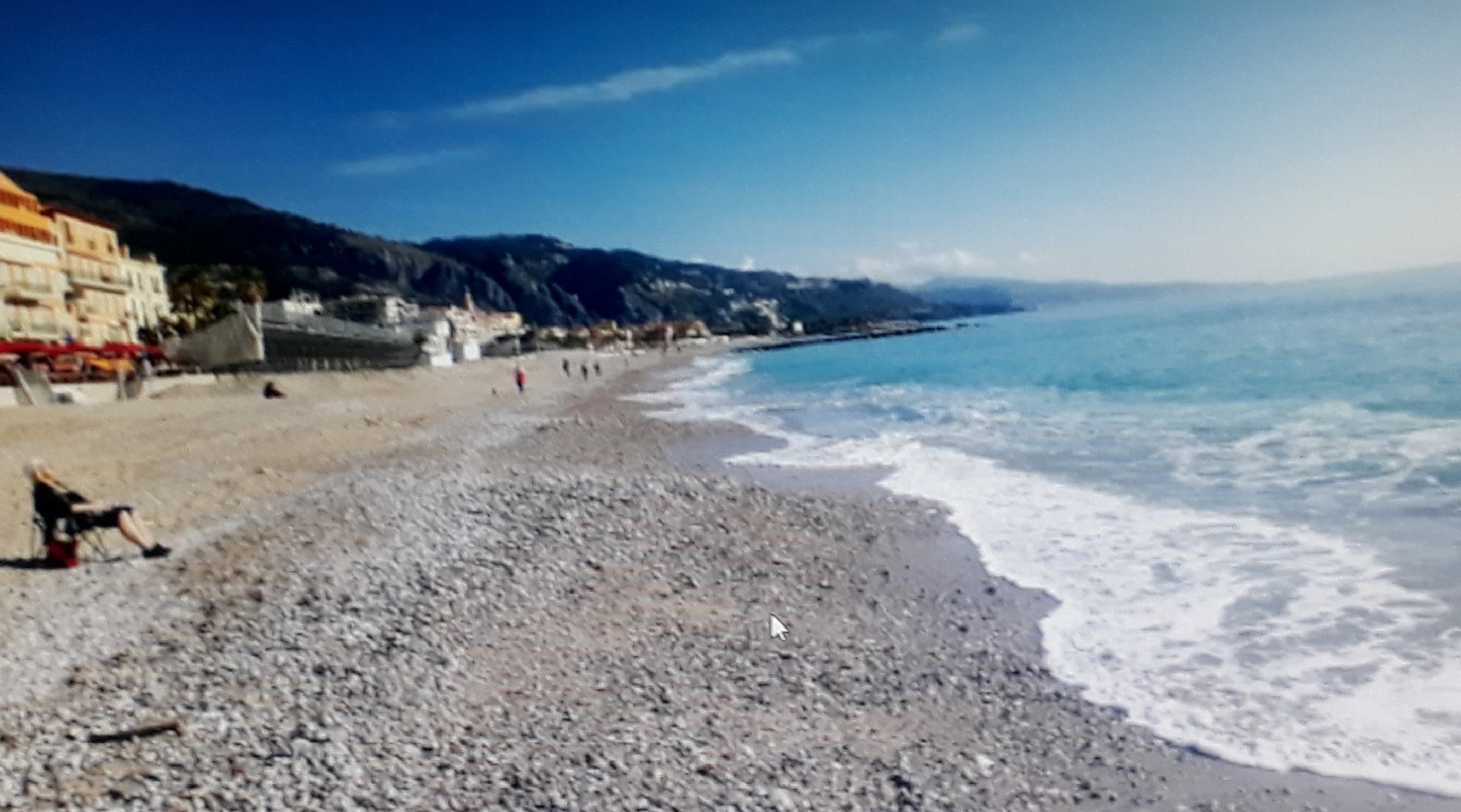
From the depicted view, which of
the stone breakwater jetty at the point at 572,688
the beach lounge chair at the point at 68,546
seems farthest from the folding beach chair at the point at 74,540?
the stone breakwater jetty at the point at 572,688

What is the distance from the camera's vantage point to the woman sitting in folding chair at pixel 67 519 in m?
8.43

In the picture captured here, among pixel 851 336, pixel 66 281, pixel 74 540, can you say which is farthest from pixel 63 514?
pixel 851 336

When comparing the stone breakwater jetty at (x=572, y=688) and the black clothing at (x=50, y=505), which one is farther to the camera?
the black clothing at (x=50, y=505)

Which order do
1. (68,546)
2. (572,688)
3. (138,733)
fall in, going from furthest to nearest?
(68,546), (572,688), (138,733)

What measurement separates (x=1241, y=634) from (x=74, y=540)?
35.1 ft

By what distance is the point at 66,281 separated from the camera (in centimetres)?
4316

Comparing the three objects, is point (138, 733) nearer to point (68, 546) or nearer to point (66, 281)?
point (68, 546)

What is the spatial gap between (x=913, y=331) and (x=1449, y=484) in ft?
507

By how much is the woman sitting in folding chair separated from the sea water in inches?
346

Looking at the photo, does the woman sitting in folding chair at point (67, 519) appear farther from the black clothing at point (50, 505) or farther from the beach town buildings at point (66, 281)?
the beach town buildings at point (66, 281)

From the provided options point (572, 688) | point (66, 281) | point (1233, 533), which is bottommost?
point (1233, 533)

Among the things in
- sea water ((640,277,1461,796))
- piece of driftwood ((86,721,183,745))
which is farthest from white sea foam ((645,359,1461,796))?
piece of driftwood ((86,721,183,745))

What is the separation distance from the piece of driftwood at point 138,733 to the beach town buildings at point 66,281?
35907mm

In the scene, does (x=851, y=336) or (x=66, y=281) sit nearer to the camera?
(x=66, y=281)
